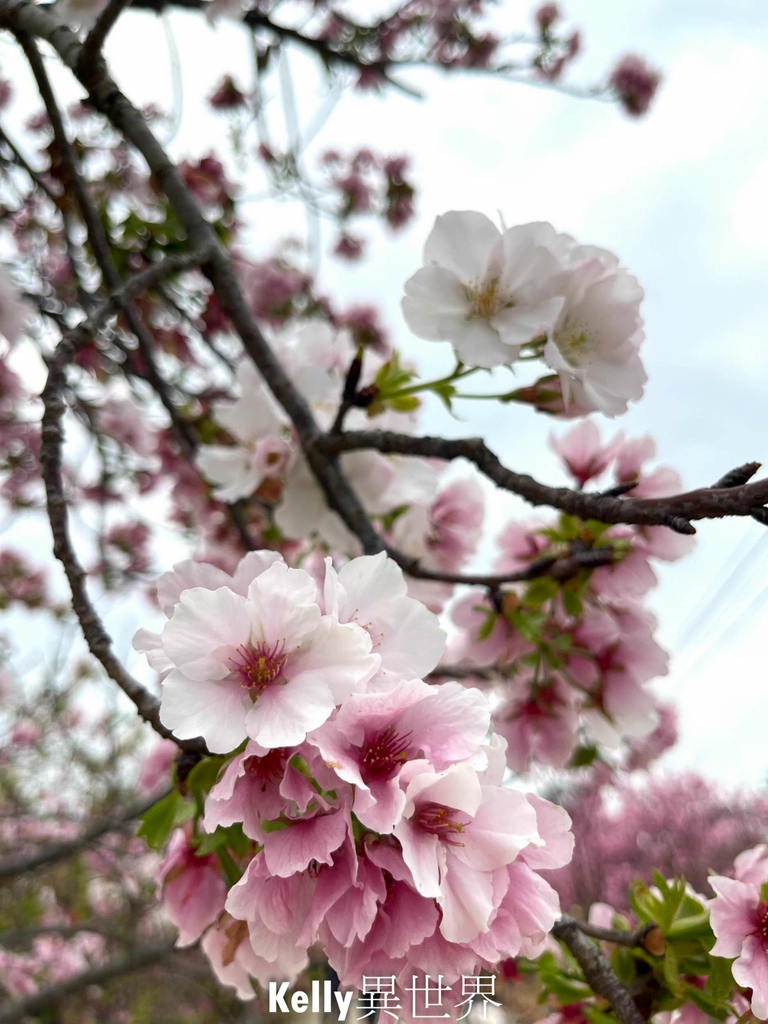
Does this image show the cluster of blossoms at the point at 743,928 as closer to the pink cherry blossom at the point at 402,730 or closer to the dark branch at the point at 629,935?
the dark branch at the point at 629,935

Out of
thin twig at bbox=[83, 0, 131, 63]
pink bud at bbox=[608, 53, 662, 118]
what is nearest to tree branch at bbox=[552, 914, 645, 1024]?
thin twig at bbox=[83, 0, 131, 63]

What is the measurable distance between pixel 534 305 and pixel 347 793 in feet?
1.84

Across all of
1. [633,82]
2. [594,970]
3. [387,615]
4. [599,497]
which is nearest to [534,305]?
[599,497]

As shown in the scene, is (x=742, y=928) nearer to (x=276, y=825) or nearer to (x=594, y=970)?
(x=594, y=970)

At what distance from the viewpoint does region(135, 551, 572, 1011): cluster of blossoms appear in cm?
47

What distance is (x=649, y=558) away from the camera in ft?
3.41

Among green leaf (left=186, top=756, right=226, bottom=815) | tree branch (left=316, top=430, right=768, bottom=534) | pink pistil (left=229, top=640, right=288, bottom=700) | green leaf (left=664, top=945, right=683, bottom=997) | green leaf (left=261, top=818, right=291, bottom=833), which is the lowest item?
green leaf (left=664, top=945, right=683, bottom=997)

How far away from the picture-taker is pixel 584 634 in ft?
3.47

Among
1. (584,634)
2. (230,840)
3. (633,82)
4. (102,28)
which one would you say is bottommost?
(230,840)

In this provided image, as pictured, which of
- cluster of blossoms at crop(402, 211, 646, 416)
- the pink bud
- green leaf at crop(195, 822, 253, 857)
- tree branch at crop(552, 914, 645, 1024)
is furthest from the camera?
the pink bud

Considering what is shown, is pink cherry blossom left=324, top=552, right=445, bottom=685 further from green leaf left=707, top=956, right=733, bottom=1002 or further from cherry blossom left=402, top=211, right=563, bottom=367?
green leaf left=707, top=956, right=733, bottom=1002

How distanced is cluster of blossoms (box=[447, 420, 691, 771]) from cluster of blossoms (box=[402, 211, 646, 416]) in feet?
0.77

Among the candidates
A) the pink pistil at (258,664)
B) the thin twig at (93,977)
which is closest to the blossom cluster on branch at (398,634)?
the pink pistil at (258,664)

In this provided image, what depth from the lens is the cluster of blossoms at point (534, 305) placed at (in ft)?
2.63
